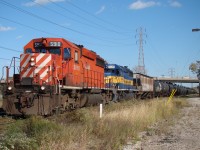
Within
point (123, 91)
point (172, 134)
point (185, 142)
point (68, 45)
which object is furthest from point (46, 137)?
point (123, 91)

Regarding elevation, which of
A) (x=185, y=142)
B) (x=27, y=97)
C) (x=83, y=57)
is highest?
(x=83, y=57)

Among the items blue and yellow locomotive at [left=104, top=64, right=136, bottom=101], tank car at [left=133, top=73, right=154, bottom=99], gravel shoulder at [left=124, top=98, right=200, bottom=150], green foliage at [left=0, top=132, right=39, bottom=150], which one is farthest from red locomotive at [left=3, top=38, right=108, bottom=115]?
tank car at [left=133, top=73, right=154, bottom=99]

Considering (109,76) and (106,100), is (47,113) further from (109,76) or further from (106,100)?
(109,76)

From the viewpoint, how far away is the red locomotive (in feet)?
39.8

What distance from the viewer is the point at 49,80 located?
520 inches

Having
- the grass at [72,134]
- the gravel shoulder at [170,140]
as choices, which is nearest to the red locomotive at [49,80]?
the grass at [72,134]

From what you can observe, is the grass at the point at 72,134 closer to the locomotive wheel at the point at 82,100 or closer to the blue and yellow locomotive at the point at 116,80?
the locomotive wheel at the point at 82,100

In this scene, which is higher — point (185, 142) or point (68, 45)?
point (68, 45)

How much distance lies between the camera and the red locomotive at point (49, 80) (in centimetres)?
1212

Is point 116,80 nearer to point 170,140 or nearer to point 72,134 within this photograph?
point 170,140

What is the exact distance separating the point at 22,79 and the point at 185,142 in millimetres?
7150

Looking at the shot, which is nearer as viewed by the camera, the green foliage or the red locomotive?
the green foliage

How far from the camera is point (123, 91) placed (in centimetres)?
2675

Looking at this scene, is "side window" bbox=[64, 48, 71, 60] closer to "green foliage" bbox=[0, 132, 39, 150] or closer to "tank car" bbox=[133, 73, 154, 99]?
"green foliage" bbox=[0, 132, 39, 150]
